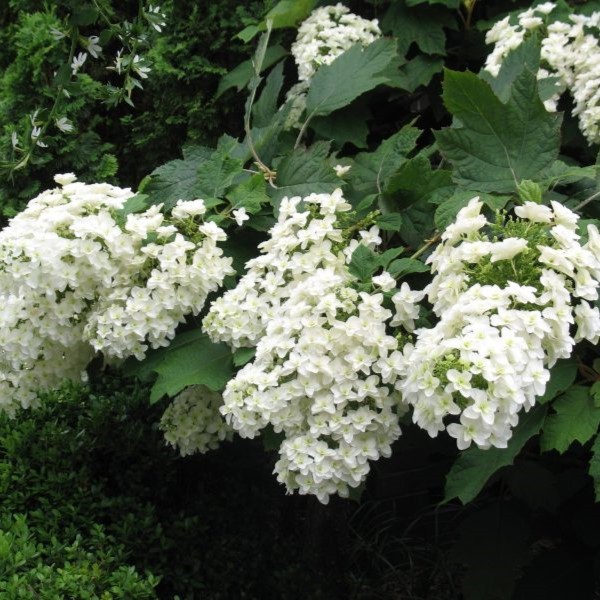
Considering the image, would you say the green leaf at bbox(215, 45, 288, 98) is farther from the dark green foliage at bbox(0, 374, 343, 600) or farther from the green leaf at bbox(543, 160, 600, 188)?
the green leaf at bbox(543, 160, 600, 188)

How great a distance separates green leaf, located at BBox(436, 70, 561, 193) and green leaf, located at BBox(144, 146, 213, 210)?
29.6 inches

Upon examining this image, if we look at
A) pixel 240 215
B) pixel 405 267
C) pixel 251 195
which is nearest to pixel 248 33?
pixel 251 195

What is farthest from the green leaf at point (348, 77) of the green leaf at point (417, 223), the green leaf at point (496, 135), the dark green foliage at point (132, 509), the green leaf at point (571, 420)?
the dark green foliage at point (132, 509)

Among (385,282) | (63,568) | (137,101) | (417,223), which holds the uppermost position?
(385,282)

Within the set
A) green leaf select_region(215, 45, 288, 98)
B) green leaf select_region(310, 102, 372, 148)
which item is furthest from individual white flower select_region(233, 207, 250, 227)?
green leaf select_region(215, 45, 288, 98)

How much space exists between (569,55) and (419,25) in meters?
0.65

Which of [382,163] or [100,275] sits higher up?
[100,275]

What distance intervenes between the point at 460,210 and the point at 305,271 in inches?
14.3

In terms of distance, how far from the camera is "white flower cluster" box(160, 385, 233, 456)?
2.16 metres

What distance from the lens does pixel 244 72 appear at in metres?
3.20

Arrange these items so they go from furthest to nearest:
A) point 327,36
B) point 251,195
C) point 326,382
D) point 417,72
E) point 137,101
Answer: point 137,101
point 417,72
point 327,36
point 251,195
point 326,382

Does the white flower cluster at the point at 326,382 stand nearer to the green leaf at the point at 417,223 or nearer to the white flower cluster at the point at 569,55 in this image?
the green leaf at the point at 417,223

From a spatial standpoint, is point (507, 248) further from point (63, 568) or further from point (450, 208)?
point (63, 568)

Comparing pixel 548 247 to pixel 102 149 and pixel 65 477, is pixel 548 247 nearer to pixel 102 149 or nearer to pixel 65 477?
pixel 65 477
